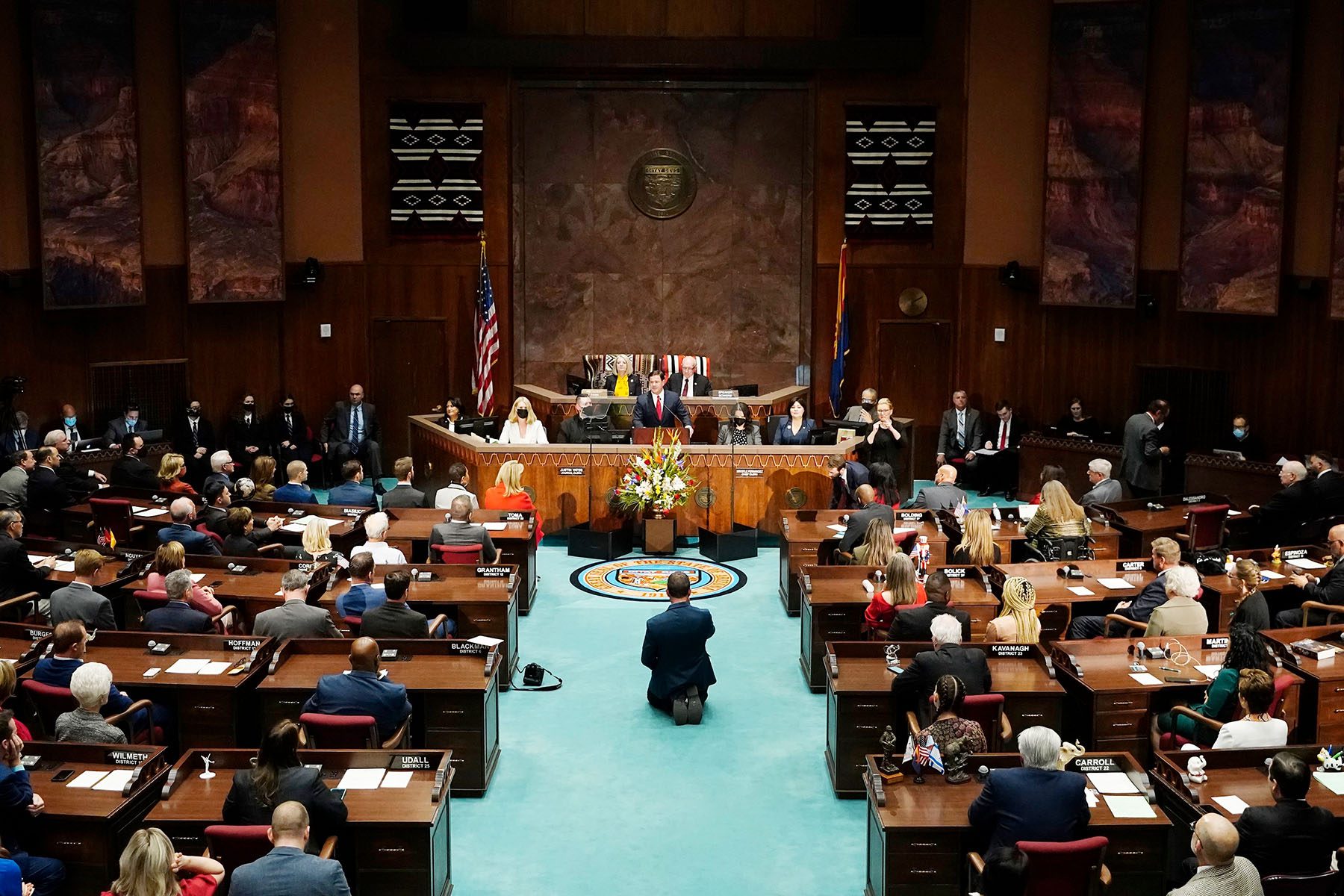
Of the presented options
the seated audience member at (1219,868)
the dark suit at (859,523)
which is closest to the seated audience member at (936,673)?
the seated audience member at (1219,868)

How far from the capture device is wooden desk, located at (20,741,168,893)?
21.8 feet

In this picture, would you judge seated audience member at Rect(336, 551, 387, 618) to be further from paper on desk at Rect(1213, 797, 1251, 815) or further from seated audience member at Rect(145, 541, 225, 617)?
paper on desk at Rect(1213, 797, 1251, 815)

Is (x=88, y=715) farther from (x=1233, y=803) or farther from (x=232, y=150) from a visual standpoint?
(x=232, y=150)

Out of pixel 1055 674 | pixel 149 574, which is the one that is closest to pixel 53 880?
pixel 149 574

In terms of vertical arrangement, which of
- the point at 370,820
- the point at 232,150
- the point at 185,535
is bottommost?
the point at 370,820

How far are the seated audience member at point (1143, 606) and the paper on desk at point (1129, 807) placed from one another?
2757 millimetres

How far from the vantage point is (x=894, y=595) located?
9398mm

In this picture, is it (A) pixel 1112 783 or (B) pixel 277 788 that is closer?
(B) pixel 277 788

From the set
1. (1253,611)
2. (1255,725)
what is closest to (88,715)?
(1255,725)

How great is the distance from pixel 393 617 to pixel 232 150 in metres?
10.9

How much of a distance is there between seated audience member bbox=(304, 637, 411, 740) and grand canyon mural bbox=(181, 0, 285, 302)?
11480 mm

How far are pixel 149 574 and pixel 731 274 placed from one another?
11.8 metres

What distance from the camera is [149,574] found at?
10.2 meters

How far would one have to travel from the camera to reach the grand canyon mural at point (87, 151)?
16.3 m
